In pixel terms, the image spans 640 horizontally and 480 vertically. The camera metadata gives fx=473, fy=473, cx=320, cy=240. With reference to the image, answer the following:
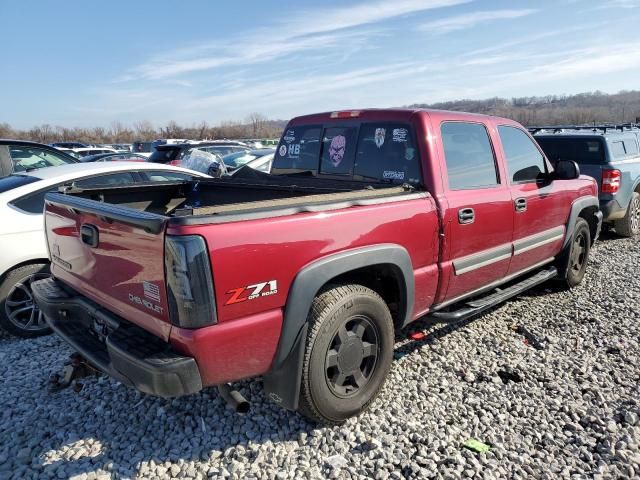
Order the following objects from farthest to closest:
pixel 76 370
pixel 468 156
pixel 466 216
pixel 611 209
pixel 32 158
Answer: pixel 32 158, pixel 611 209, pixel 468 156, pixel 466 216, pixel 76 370

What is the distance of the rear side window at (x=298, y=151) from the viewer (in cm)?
415

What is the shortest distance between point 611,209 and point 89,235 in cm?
766

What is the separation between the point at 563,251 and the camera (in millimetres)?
5090

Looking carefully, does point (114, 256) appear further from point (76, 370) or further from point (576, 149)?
point (576, 149)

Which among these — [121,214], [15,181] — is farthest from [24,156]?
[121,214]

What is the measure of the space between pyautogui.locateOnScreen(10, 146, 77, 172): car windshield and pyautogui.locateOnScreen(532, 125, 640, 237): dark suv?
818 cm

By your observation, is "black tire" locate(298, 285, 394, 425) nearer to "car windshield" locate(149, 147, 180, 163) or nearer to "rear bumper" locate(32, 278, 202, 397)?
"rear bumper" locate(32, 278, 202, 397)

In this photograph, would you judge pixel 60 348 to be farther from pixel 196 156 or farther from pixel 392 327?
pixel 196 156

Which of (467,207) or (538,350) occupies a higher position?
(467,207)

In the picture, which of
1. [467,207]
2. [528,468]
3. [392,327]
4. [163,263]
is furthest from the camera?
[467,207]

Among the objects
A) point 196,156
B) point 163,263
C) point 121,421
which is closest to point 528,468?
point 163,263

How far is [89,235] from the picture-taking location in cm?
265

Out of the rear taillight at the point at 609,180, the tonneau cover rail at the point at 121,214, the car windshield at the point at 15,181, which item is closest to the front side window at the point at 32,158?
the car windshield at the point at 15,181

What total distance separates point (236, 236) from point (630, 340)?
3759 millimetres
